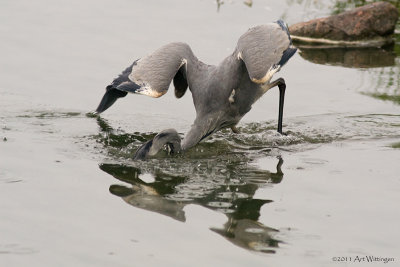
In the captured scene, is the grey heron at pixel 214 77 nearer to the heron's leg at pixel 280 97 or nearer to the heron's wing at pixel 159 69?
the heron's wing at pixel 159 69

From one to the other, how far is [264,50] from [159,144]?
5.26 ft

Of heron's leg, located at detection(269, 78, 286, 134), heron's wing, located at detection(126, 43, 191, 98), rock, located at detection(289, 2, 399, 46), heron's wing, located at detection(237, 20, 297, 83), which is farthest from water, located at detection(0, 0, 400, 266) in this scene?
heron's wing, located at detection(237, 20, 297, 83)

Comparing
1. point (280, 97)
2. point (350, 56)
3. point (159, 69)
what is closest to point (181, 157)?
point (159, 69)

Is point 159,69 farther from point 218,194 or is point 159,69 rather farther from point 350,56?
point 350,56

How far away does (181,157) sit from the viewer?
31.0 feet

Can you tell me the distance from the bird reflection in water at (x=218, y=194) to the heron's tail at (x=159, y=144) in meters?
0.18

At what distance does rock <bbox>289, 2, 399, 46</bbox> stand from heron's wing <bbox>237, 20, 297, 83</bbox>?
390 cm

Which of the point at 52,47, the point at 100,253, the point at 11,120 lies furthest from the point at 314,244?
the point at 52,47

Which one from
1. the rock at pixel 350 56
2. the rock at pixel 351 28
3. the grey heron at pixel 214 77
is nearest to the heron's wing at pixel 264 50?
the grey heron at pixel 214 77

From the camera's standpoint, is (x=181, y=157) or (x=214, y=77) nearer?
(x=181, y=157)

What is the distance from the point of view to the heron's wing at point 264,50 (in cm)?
913

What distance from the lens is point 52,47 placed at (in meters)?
13.2

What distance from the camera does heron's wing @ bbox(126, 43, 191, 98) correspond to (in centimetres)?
923

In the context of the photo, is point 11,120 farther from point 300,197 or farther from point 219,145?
point 300,197
